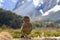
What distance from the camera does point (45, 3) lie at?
6109 centimetres

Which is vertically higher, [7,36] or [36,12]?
[36,12]

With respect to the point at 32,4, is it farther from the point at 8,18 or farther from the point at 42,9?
the point at 8,18

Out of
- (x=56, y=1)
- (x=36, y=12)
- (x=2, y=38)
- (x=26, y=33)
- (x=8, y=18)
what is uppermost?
(x=56, y=1)

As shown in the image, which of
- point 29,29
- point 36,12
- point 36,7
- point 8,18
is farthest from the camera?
point 36,7

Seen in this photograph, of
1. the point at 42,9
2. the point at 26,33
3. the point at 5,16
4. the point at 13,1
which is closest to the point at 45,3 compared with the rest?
the point at 42,9

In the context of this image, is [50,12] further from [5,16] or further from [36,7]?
[5,16]

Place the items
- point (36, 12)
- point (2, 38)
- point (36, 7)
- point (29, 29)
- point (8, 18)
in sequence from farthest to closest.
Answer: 1. point (36, 7)
2. point (36, 12)
3. point (8, 18)
4. point (29, 29)
5. point (2, 38)

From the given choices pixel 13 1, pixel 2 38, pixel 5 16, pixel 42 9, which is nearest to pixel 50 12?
pixel 42 9

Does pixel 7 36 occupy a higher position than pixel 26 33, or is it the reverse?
pixel 26 33

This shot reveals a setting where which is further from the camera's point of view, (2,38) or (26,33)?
(26,33)

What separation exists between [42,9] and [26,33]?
54.0 m

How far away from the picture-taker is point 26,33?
7.27 meters

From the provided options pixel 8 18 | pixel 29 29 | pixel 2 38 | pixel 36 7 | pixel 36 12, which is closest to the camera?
pixel 2 38

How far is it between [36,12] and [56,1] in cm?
875
